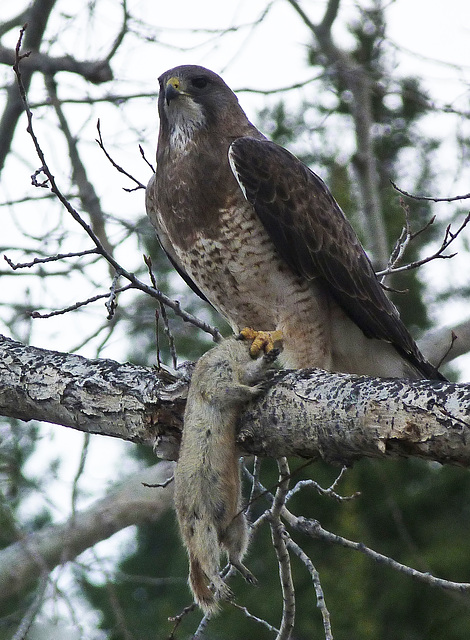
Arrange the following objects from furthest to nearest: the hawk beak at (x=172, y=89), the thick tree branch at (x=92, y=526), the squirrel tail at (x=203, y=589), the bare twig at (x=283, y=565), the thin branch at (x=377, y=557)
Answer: the thick tree branch at (x=92, y=526) → the hawk beak at (x=172, y=89) → the bare twig at (x=283, y=565) → the thin branch at (x=377, y=557) → the squirrel tail at (x=203, y=589)

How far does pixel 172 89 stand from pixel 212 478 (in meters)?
2.41

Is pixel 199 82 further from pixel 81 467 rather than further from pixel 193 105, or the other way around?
pixel 81 467

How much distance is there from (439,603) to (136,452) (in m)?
3.88

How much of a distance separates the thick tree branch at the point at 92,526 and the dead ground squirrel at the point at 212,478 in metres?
2.27

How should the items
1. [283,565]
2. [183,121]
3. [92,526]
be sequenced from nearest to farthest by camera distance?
[283,565] → [183,121] → [92,526]

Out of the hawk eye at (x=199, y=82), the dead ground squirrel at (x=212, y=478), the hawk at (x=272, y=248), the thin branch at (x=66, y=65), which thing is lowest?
the dead ground squirrel at (x=212, y=478)

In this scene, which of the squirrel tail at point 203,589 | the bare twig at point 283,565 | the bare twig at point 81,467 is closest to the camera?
the squirrel tail at point 203,589

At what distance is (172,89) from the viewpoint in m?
4.45

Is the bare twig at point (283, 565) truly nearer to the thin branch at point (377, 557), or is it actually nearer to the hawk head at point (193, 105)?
the thin branch at point (377, 557)

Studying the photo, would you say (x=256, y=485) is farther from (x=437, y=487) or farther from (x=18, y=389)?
(x=437, y=487)

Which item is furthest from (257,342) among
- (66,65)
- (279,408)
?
(66,65)

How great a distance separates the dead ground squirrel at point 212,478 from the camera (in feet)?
9.03

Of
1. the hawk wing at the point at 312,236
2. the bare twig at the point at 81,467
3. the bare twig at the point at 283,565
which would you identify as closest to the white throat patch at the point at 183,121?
the hawk wing at the point at 312,236

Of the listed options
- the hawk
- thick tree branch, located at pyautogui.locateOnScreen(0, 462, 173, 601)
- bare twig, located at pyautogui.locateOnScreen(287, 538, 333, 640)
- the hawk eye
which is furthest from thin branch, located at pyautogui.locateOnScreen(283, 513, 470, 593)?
the hawk eye
